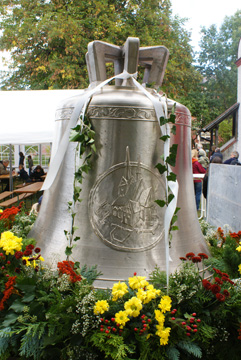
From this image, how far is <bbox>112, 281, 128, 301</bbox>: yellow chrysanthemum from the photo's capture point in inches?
76.7

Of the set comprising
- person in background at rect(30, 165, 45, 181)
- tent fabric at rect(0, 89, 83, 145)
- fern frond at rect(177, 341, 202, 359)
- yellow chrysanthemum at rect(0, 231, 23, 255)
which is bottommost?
fern frond at rect(177, 341, 202, 359)

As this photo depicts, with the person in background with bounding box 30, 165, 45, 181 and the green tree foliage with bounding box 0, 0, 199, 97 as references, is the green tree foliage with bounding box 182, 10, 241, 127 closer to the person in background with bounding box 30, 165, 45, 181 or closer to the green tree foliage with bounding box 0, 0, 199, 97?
the green tree foliage with bounding box 0, 0, 199, 97

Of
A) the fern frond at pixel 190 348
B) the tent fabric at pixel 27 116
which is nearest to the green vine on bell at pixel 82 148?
the fern frond at pixel 190 348

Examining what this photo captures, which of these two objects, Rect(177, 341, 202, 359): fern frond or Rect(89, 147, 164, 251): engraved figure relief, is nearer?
Rect(177, 341, 202, 359): fern frond

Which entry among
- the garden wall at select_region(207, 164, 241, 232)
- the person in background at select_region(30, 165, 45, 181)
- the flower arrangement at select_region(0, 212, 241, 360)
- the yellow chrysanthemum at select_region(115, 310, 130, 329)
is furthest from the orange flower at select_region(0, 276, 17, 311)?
the person in background at select_region(30, 165, 45, 181)

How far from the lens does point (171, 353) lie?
1794 mm

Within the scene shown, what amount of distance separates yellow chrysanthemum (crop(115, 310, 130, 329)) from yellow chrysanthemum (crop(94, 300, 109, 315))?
0.23 feet

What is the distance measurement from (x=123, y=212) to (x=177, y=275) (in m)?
0.51

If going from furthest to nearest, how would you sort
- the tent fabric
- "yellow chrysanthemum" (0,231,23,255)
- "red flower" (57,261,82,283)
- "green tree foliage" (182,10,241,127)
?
"green tree foliage" (182,10,241,127) < the tent fabric < "yellow chrysanthemum" (0,231,23,255) < "red flower" (57,261,82,283)

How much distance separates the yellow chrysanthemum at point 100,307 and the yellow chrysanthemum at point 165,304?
279 mm

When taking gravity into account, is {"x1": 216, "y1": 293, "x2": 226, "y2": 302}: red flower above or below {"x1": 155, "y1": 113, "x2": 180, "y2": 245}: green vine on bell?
below

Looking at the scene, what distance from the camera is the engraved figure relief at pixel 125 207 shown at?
90.8 inches

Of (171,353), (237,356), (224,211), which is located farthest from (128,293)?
(224,211)

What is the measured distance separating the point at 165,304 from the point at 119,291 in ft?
0.82
